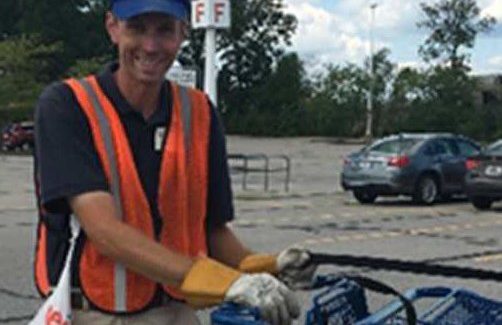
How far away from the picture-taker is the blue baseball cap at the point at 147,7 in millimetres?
2871

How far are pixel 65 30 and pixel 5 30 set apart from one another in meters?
4.88

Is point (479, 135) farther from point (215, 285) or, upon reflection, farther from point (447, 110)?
point (215, 285)

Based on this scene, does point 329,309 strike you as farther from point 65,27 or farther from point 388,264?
point 65,27

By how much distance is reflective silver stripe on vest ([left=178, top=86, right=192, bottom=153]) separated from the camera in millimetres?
3033

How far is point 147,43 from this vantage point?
9.51ft

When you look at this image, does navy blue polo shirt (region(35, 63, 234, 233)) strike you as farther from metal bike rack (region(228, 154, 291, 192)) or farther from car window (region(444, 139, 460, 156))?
metal bike rack (region(228, 154, 291, 192))

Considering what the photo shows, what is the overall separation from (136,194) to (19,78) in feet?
200

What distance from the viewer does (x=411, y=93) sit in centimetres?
7062

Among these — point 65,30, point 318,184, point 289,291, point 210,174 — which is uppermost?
point 65,30

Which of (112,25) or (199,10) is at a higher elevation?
(199,10)

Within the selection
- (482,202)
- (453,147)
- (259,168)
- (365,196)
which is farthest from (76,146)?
(259,168)

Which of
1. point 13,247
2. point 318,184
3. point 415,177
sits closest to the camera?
point 13,247

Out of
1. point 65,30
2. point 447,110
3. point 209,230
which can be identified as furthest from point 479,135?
point 209,230

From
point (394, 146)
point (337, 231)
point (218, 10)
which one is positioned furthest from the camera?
point (394, 146)
